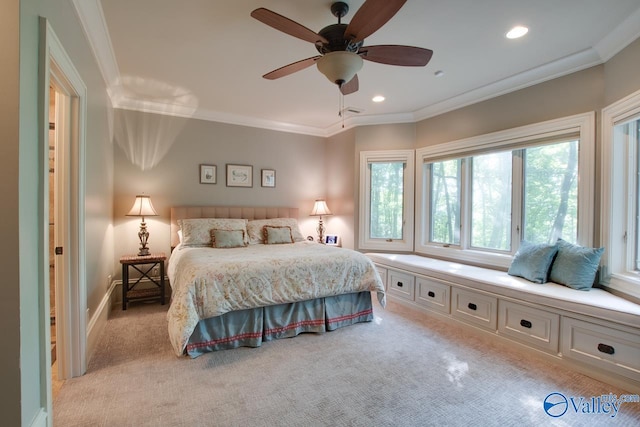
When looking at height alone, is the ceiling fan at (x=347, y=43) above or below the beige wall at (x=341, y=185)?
above

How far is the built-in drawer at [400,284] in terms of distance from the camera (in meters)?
3.80

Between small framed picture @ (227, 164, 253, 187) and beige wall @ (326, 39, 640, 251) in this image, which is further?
small framed picture @ (227, 164, 253, 187)

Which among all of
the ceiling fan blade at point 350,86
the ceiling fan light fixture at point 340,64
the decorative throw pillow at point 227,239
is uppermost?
the ceiling fan blade at point 350,86

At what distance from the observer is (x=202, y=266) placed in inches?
101

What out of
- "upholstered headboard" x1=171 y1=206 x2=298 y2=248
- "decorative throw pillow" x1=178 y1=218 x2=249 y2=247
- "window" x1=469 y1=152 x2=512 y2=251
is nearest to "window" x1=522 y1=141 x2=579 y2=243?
"window" x1=469 y1=152 x2=512 y2=251

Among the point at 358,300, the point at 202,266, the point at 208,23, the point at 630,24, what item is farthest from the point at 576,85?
the point at 202,266

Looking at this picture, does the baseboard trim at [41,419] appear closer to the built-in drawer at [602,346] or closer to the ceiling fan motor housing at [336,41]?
the ceiling fan motor housing at [336,41]

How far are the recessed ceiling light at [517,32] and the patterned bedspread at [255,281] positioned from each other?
7.82 feet

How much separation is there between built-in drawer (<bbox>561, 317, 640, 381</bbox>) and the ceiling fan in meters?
2.37

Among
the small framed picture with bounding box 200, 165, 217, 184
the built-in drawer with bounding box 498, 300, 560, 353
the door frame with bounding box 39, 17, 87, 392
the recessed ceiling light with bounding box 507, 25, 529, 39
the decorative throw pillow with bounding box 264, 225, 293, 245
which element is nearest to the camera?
the door frame with bounding box 39, 17, 87, 392

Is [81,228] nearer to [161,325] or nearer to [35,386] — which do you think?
[35,386]

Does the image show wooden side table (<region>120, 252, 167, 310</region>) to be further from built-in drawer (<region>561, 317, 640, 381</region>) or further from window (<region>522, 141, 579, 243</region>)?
window (<region>522, 141, 579, 243</region>)

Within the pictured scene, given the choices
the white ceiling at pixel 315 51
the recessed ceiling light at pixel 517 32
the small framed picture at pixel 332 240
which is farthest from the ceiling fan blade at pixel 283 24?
the small framed picture at pixel 332 240

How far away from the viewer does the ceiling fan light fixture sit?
77.9 inches
